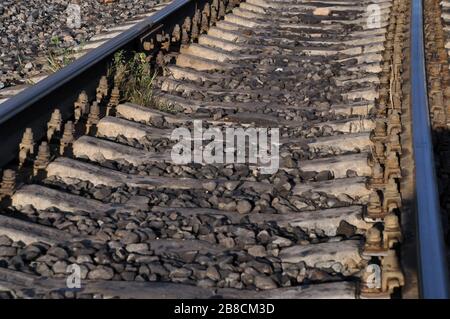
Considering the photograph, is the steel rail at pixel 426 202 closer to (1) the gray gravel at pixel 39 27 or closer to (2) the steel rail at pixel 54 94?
(2) the steel rail at pixel 54 94

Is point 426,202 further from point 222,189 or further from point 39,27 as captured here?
point 39,27

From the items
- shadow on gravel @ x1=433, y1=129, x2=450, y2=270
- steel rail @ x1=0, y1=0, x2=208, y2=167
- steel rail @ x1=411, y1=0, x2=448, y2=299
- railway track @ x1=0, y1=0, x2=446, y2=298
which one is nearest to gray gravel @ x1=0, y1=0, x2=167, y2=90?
steel rail @ x1=0, y1=0, x2=208, y2=167

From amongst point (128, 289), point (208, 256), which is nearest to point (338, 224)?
point (208, 256)

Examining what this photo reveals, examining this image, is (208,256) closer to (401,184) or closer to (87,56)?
(401,184)

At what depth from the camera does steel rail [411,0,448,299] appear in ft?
10.3

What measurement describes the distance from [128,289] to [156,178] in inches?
50.9

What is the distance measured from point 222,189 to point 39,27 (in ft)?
15.2

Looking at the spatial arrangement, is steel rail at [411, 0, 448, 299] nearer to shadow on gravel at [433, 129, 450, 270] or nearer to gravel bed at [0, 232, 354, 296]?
shadow on gravel at [433, 129, 450, 270]

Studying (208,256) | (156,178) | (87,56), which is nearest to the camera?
(208,256)

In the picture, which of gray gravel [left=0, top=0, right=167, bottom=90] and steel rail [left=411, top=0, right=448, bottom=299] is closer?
steel rail [left=411, top=0, right=448, bottom=299]

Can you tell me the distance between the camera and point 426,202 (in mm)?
3834

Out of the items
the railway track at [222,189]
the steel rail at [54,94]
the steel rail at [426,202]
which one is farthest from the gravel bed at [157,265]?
the steel rail at [54,94]

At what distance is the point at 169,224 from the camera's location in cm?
417

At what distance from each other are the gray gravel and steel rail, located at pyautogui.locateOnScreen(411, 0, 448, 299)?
114 inches
